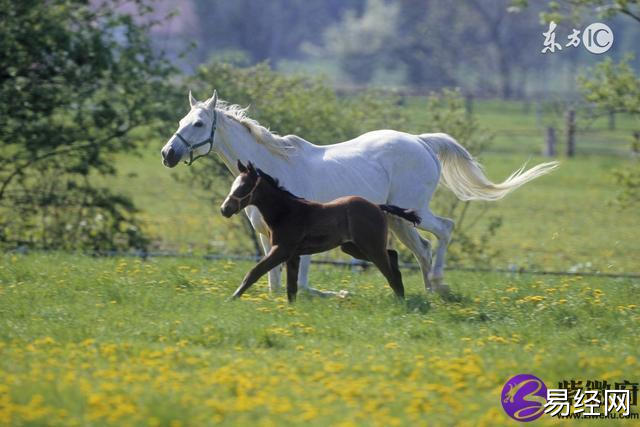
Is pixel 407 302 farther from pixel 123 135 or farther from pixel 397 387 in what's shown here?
pixel 123 135

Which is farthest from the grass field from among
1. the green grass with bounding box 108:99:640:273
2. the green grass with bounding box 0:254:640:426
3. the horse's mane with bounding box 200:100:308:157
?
the green grass with bounding box 108:99:640:273

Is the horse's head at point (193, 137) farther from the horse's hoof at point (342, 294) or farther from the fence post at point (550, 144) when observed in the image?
the fence post at point (550, 144)

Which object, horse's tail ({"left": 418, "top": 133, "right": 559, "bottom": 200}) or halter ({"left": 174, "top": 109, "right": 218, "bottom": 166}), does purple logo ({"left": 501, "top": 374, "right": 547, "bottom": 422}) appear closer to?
halter ({"left": 174, "top": 109, "right": 218, "bottom": 166})

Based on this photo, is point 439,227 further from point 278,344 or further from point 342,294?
point 278,344

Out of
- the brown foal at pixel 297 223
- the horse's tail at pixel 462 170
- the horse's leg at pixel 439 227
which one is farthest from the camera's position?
the horse's tail at pixel 462 170

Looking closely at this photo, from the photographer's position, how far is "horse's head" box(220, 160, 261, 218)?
884 centimetres

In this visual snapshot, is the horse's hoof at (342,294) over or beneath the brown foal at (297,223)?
beneath

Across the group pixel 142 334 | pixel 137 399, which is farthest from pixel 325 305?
pixel 137 399

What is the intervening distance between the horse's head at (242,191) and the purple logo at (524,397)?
10.1ft

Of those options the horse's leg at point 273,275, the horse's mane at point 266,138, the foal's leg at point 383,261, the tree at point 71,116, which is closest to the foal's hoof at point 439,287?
the foal's leg at point 383,261

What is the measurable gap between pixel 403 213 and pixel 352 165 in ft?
3.21

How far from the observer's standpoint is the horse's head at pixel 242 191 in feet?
29.0

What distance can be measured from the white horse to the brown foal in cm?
57

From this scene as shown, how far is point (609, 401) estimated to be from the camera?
6621 millimetres
